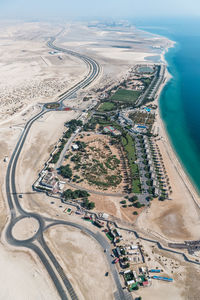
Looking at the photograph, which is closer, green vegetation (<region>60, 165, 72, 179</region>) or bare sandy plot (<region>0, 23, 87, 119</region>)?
green vegetation (<region>60, 165, 72, 179</region>)

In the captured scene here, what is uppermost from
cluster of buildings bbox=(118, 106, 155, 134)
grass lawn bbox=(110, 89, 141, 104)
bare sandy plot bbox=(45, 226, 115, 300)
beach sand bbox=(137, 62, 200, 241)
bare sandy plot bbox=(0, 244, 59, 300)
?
grass lawn bbox=(110, 89, 141, 104)

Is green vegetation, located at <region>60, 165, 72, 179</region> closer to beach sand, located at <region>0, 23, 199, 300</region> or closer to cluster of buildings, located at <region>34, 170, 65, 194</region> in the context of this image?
cluster of buildings, located at <region>34, 170, 65, 194</region>

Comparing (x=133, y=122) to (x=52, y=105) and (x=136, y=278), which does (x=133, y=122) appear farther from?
(x=136, y=278)

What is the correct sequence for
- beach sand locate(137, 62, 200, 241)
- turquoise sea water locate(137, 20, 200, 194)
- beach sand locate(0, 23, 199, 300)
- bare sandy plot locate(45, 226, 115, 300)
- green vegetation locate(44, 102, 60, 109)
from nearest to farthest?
1. bare sandy plot locate(45, 226, 115, 300)
2. beach sand locate(0, 23, 199, 300)
3. beach sand locate(137, 62, 200, 241)
4. turquoise sea water locate(137, 20, 200, 194)
5. green vegetation locate(44, 102, 60, 109)

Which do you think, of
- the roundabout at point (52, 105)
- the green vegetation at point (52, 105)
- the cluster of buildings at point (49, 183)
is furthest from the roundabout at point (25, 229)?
the green vegetation at point (52, 105)

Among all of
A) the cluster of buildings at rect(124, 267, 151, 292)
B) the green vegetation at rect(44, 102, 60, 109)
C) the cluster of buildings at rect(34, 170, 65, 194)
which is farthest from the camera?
the green vegetation at rect(44, 102, 60, 109)

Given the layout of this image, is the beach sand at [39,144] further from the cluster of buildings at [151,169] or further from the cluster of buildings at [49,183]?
the cluster of buildings at [151,169]

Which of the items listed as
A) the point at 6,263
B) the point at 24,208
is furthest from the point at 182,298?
the point at 24,208

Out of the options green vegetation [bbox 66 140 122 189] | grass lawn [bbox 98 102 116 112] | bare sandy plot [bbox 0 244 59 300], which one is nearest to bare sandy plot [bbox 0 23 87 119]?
grass lawn [bbox 98 102 116 112]

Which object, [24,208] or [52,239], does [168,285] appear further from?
[24,208]
